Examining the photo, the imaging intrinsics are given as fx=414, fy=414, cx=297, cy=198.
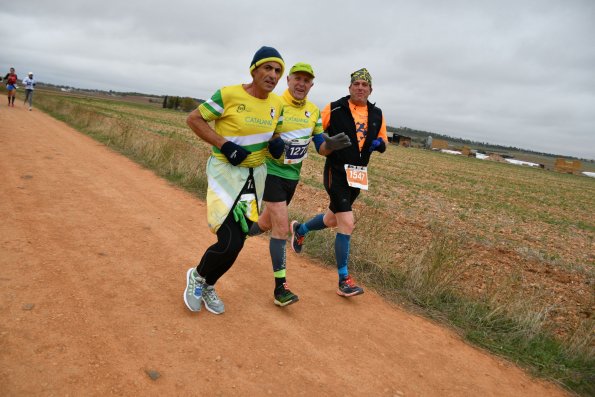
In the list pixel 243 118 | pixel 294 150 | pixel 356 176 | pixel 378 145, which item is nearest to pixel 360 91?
pixel 378 145

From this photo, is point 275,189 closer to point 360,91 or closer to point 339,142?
point 339,142

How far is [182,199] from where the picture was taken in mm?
7613

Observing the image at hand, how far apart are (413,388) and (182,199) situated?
563cm

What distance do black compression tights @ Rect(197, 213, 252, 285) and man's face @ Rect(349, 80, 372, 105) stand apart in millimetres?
1916

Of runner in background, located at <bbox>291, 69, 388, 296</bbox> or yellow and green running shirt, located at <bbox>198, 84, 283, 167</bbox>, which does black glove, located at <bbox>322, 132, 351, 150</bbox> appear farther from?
yellow and green running shirt, located at <bbox>198, 84, 283, 167</bbox>

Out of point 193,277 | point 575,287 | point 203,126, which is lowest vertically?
point 575,287

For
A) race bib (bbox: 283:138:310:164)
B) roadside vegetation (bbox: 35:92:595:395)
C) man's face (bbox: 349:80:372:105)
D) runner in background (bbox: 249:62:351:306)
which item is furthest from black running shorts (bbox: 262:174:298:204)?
roadside vegetation (bbox: 35:92:595:395)

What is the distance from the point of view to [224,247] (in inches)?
134

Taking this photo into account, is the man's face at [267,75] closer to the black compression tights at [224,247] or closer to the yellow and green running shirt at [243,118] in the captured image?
the yellow and green running shirt at [243,118]

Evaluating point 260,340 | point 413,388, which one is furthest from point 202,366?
point 413,388

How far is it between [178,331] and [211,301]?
0.46 meters

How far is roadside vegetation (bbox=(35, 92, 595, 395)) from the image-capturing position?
158 inches

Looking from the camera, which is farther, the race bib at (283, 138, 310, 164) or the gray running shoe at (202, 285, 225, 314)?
the race bib at (283, 138, 310, 164)

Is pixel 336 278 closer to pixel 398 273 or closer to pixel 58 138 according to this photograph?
pixel 398 273
